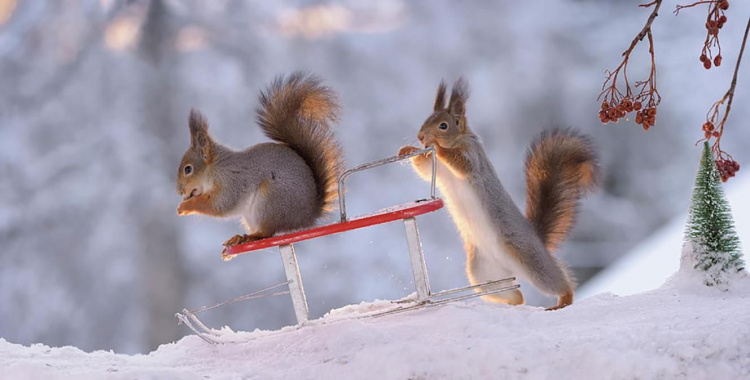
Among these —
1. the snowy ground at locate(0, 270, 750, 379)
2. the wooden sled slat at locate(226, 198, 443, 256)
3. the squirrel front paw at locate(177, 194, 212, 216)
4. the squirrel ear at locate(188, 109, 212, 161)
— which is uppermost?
the squirrel ear at locate(188, 109, 212, 161)

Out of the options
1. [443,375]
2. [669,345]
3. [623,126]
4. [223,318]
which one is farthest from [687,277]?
[223,318]

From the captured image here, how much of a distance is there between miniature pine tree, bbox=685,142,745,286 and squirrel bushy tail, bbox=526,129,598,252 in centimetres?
47

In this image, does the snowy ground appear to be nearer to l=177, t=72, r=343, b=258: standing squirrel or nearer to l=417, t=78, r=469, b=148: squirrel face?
l=177, t=72, r=343, b=258: standing squirrel

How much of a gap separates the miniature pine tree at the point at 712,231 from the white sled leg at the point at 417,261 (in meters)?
0.49

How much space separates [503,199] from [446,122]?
22 cm

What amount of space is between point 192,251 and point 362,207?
23.6 inches

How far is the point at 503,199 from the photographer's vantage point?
5.62 ft

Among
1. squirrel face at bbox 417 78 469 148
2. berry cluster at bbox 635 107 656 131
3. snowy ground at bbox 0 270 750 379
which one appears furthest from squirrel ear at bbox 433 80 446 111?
berry cluster at bbox 635 107 656 131

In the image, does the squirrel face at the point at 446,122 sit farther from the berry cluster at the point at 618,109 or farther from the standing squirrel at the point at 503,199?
the berry cluster at the point at 618,109

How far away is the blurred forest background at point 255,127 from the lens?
8.12 ft

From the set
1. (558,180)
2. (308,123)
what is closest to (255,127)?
(308,123)

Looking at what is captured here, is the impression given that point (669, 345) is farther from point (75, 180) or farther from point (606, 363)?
point (75, 180)

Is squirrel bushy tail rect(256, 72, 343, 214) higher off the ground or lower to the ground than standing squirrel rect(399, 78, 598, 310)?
higher

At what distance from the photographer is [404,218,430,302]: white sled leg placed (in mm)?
1356
